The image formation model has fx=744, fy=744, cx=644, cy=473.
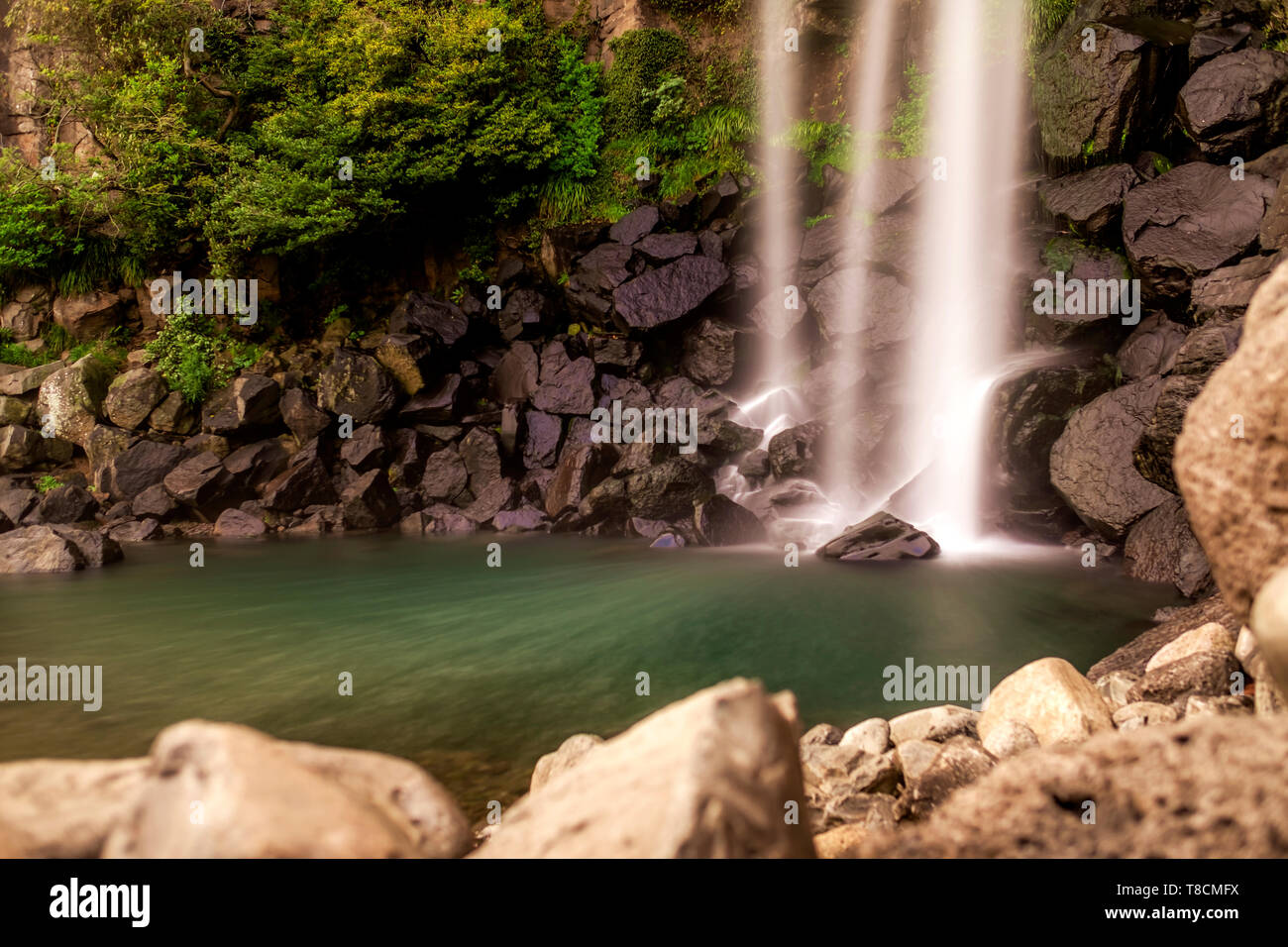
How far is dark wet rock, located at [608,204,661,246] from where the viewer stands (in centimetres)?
1792

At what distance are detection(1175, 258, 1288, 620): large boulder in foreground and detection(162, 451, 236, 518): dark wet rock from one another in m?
17.3

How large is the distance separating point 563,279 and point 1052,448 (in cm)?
1210

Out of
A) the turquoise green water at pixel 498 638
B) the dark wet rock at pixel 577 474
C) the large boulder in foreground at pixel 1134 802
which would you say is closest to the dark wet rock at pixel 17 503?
the turquoise green water at pixel 498 638

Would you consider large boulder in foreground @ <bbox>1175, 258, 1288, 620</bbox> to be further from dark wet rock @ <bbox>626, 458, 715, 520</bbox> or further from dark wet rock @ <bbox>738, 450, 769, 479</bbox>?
dark wet rock @ <bbox>738, 450, 769, 479</bbox>

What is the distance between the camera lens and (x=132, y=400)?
17453 mm

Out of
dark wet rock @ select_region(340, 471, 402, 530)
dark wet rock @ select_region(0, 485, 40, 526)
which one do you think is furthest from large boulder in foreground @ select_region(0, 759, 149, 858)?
dark wet rock @ select_region(0, 485, 40, 526)

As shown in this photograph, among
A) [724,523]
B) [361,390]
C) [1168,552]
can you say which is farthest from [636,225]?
[1168,552]

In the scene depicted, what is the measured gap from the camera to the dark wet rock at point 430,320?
57.9ft

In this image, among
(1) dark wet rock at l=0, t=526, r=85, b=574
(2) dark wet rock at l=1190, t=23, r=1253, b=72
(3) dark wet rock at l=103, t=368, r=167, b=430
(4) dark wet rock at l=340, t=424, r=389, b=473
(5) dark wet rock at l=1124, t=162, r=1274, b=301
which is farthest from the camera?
(3) dark wet rock at l=103, t=368, r=167, b=430

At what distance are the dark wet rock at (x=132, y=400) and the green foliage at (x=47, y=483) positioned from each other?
176 cm

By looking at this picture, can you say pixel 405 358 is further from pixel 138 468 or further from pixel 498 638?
pixel 498 638

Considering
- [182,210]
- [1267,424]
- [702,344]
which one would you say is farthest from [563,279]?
[1267,424]

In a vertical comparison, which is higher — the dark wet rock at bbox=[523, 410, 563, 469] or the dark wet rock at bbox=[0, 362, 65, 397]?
the dark wet rock at bbox=[0, 362, 65, 397]

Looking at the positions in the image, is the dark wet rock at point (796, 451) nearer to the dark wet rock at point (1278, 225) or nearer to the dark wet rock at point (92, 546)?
the dark wet rock at point (1278, 225)
